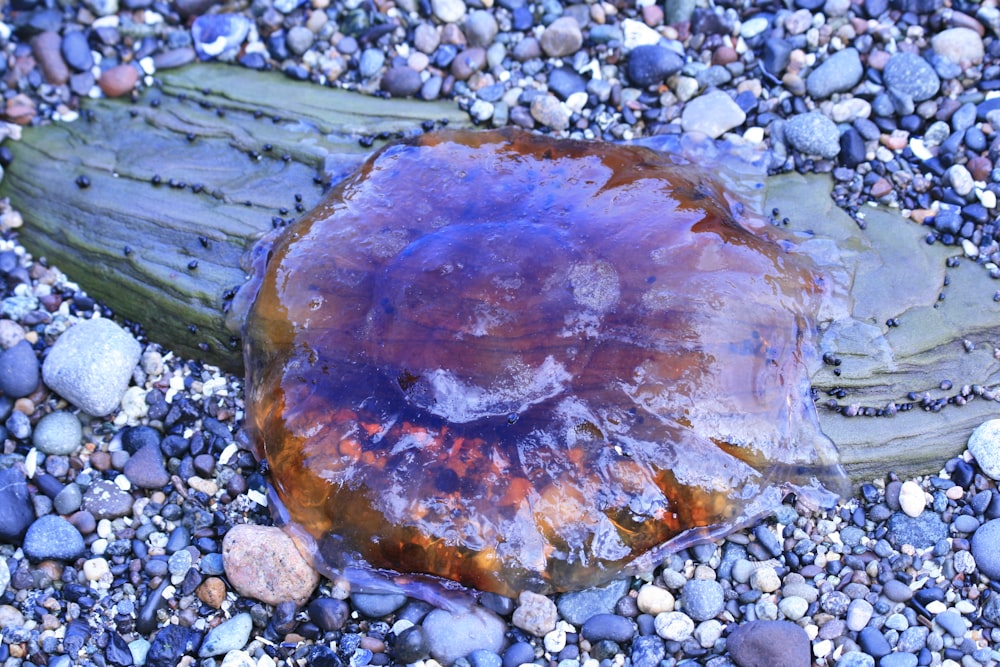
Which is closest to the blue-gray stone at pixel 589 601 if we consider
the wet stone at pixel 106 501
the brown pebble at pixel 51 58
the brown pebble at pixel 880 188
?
the wet stone at pixel 106 501

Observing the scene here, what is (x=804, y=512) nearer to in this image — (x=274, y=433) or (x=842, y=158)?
(x=842, y=158)

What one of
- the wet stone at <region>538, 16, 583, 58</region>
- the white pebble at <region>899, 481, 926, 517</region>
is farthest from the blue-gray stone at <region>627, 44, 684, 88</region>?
the white pebble at <region>899, 481, 926, 517</region>

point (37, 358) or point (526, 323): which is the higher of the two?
point (526, 323)

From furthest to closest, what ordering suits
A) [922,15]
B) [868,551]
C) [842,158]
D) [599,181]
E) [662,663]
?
[922,15] < [842,158] < [599,181] < [868,551] < [662,663]

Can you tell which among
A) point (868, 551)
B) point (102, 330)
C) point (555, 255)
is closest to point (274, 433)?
point (102, 330)

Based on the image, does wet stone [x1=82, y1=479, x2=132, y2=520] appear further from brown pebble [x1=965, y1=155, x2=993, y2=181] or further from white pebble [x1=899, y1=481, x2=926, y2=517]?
brown pebble [x1=965, y1=155, x2=993, y2=181]

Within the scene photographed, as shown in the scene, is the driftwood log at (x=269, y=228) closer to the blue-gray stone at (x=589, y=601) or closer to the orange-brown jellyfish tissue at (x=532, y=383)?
the orange-brown jellyfish tissue at (x=532, y=383)
